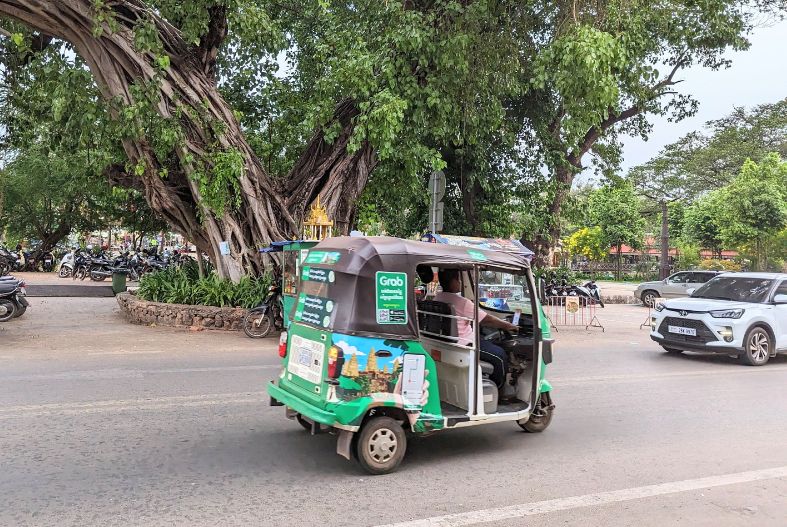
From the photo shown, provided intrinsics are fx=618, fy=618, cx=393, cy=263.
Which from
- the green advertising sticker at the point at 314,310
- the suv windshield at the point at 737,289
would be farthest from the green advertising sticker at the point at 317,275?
the suv windshield at the point at 737,289

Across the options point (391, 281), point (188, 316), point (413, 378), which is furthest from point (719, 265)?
point (391, 281)

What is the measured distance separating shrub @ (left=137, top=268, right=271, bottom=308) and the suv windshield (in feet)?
28.2

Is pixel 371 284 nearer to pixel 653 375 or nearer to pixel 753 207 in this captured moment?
pixel 653 375

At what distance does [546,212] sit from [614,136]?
573cm

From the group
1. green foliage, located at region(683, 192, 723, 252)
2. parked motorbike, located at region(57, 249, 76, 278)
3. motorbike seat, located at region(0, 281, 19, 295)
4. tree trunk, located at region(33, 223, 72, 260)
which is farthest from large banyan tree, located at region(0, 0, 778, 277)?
green foliage, located at region(683, 192, 723, 252)

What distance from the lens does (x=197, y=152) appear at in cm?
1254

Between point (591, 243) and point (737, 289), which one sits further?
point (591, 243)

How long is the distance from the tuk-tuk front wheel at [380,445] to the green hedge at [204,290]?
8320 mm

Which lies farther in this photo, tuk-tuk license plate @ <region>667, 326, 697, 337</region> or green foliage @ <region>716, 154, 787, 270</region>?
green foliage @ <region>716, 154, 787, 270</region>

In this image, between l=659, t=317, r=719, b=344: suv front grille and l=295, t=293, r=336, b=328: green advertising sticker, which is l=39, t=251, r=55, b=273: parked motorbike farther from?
l=295, t=293, r=336, b=328: green advertising sticker

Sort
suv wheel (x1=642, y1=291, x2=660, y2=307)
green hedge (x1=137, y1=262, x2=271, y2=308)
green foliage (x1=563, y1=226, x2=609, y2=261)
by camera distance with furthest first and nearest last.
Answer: green foliage (x1=563, y1=226, x2=609, y2=261) → suv wheel (x1=642, y1=291, x2=660, y2=307) → green hedge (x1=137, y1=262, x2=271, y2=308)

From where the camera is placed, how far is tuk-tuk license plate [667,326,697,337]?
1041 centimetres

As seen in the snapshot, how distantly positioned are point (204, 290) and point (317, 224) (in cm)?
285

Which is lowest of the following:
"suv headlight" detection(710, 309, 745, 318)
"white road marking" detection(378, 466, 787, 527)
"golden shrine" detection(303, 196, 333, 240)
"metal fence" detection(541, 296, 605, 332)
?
"white road marking" detection(378, 466, 787, 527)
